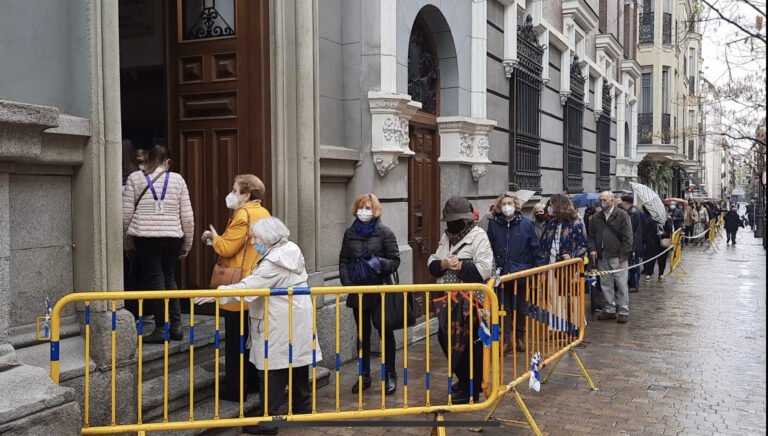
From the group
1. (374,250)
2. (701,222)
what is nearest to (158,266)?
(374,250)

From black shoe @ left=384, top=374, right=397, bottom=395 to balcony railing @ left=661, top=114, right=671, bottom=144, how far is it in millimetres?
31715

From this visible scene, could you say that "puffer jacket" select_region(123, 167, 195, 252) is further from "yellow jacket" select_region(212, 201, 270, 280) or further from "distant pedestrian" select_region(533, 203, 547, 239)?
"distant pedestrian" select_region(533, 203, 547, 239)

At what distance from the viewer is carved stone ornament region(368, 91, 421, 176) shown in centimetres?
863

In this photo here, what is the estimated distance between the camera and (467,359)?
20.3ft

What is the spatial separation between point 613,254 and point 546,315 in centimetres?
513

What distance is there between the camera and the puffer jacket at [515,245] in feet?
27.6

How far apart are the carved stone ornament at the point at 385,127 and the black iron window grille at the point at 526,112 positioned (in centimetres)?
539

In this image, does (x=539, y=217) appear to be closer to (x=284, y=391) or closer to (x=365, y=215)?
(x=365, y=215)

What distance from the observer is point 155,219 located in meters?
6.17

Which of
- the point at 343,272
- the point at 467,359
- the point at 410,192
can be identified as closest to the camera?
the point at 467,359

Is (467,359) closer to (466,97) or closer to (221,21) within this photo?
(221,21)

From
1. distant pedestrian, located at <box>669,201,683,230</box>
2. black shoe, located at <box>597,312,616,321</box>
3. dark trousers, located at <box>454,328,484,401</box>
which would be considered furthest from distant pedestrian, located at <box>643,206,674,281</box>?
dark trousers, located at <box>454,328,484,401</box>

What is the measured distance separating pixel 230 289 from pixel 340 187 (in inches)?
147

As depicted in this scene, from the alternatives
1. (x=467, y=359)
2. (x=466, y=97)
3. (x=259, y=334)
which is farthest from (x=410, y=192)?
(x=259, y=334)
